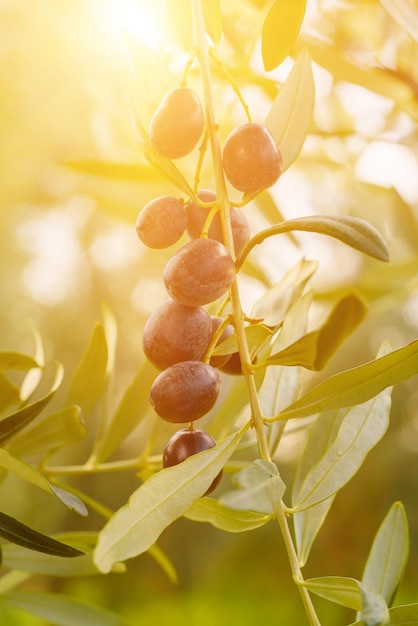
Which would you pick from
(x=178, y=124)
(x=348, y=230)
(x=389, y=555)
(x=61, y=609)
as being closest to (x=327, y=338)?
(x=348, y=230)

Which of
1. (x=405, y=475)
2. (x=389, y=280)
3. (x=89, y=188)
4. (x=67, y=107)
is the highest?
(x=67, y=107)

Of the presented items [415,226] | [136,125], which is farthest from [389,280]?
[136,125]

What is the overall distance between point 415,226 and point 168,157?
52cm

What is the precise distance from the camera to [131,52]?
1.42 ft

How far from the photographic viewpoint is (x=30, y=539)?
1.21 feet

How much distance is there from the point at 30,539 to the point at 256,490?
16cm

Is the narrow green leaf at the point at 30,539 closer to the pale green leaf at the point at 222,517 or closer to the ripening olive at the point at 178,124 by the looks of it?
the pale green leaf at the point at 222,517

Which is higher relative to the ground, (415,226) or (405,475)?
(405,475)

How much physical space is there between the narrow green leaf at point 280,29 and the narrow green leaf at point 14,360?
234 millimetres

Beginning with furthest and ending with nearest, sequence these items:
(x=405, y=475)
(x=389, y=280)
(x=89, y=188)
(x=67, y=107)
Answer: (x=405, y=475), (x=67, y=107), (x=89, y=188), (x=389, y=280)

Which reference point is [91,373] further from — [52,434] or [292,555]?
[292,555]

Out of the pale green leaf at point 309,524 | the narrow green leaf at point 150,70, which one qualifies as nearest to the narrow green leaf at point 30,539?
the pale green leaf at point 309,524

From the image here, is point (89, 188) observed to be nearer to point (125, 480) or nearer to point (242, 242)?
point (242, 242)

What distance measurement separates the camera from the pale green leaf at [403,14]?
47 centimetres
